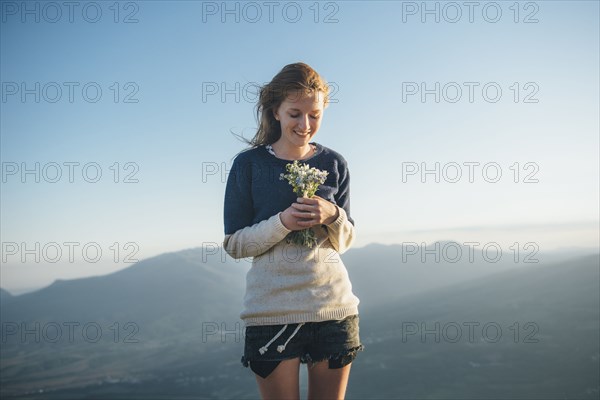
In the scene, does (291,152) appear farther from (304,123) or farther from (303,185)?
(303,185)

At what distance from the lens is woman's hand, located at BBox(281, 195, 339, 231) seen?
3.21m

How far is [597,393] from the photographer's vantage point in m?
140

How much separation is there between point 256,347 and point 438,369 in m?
189

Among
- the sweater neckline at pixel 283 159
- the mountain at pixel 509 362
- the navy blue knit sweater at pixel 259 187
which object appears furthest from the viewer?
the mountain at pixel 509 362

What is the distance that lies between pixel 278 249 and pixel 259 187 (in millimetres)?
518

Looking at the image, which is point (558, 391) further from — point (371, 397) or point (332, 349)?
point (332, 349)

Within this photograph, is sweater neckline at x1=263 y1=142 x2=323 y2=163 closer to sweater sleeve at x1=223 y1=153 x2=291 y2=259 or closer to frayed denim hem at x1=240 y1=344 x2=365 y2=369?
sweater sleeve at x1=223 y1=153 x2=291 y2=259

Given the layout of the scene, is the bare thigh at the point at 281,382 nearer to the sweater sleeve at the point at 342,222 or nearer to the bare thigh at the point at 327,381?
the bare thigh at the point at 327,381

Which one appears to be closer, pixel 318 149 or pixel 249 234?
pixel 249 234

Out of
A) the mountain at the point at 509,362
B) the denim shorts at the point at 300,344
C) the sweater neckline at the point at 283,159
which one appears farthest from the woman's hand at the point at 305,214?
the mountain at the point at 509,362

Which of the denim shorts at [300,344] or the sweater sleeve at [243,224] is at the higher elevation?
the sweater sleeve at [243,224]

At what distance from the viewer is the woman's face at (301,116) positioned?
3.55 m

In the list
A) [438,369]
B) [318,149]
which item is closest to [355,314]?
[318,149]

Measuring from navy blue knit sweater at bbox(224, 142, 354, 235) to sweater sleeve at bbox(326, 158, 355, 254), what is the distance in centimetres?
8
